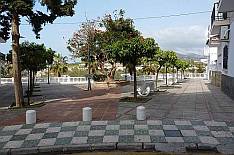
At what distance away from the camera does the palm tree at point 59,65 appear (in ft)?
160

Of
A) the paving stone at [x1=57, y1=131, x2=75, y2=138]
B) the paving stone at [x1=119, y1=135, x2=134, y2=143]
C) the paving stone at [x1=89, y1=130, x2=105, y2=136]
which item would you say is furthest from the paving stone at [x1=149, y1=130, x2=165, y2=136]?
the paving stone at [x1=57, y1=131, x2=75, y2=138]

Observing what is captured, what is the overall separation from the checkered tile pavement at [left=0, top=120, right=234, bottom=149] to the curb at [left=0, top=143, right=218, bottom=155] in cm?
24

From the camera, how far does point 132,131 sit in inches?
393

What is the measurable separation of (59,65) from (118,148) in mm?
41603

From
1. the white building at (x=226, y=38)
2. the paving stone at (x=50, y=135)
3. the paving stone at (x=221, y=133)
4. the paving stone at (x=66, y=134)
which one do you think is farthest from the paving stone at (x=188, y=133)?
the white building at (x=226, y=38)

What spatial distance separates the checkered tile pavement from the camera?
9.18 meters

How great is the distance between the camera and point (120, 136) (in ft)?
31.3

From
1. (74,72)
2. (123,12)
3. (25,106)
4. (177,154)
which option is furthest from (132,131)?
(74,72)

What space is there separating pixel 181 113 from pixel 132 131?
12.3 ft

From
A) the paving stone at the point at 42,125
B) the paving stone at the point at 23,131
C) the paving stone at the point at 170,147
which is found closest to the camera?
the paving stone at the point at 170,147

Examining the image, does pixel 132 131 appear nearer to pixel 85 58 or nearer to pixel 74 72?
pixel 85 58

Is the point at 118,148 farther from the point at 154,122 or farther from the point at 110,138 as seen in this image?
the point at 154,122

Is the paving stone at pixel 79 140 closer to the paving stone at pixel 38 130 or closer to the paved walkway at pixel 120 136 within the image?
the paved walkway at pixel 120 136

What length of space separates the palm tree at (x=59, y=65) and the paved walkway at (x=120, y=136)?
38.5m
